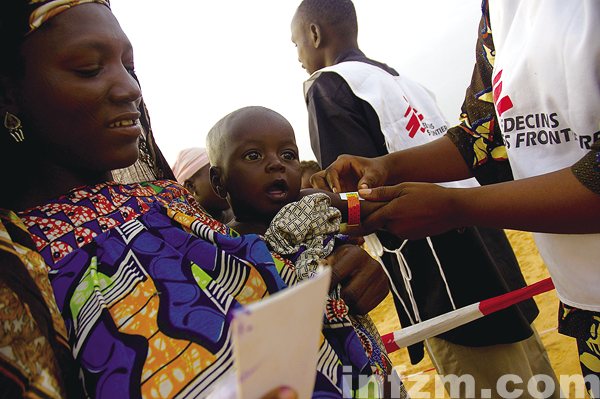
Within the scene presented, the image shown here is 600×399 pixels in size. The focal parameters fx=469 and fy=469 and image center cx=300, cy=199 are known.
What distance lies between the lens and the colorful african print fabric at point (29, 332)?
82cm

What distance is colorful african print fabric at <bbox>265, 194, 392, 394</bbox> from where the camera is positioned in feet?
3.72

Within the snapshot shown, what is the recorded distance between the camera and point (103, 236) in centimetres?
108

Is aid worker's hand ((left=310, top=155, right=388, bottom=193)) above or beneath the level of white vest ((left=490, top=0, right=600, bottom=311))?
beneath

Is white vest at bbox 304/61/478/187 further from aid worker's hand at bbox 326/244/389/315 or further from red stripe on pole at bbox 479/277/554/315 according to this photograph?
aid worker's hand at bbox 326/244/389/315

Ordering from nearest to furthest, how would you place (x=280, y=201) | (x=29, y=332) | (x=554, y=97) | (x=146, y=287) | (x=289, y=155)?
(x=29, y=332) < (x=146, y=287) < (x=554, y=97) < (x=280, y=201) < (x=289, y=155)

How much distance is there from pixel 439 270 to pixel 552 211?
1.10m

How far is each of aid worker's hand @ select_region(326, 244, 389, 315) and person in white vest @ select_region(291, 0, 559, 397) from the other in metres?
0.93

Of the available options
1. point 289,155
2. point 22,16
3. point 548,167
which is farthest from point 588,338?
point 22,16

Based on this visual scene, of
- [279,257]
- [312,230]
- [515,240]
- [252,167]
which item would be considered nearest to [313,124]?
[252,167]

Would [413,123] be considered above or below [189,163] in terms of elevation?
above

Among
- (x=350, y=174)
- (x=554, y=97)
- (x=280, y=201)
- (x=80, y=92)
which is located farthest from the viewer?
(x=350, y=174)

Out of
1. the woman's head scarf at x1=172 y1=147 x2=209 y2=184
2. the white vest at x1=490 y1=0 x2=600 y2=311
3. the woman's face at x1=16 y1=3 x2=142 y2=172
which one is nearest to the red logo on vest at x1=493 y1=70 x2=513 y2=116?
the white vest at x1=490 y1=0 x2=600 y2=311

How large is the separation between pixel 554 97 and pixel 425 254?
1.25 metres

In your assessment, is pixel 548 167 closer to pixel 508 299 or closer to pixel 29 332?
pixel 508 299
